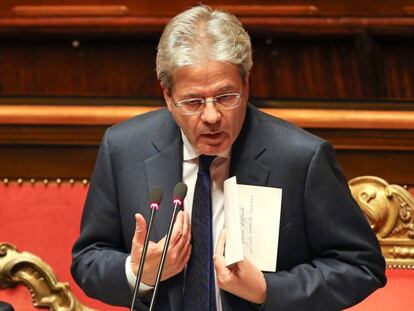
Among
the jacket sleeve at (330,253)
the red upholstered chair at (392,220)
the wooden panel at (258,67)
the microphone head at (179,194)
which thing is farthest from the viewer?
the wooden panel at (258,67)

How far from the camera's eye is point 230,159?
1.07 meters

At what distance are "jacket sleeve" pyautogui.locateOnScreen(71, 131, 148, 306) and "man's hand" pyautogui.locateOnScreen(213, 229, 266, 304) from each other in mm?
121

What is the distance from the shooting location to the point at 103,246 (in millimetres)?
1098

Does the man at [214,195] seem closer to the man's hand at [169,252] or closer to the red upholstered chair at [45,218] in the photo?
the man's hand at [169,252]

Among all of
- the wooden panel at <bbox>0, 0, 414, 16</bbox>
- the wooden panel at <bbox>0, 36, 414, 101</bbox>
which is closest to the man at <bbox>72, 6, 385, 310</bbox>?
the wooden panel at <bbox>0, 36, 414, 101</bbox>

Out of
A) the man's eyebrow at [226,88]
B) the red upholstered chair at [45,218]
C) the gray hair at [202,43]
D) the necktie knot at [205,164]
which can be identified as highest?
the gray hair at [202,43]

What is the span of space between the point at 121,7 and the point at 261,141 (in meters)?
1.00

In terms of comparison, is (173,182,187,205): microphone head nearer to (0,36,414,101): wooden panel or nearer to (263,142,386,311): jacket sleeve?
(263,142,386,311): jacket sleeve

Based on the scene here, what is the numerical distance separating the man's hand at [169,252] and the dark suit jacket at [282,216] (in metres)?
0.05

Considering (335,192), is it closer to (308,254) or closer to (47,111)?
(308,254)

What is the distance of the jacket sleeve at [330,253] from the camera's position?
1.02m

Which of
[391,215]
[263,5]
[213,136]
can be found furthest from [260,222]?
[263,5]

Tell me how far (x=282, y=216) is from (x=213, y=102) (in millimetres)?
147

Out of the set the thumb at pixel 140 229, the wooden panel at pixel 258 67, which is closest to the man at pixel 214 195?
the thumb at pixel 140 229
